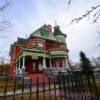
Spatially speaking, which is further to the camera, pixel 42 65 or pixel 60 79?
pixel 42 65

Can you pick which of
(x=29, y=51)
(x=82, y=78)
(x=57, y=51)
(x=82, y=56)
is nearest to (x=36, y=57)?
(x=29, y=51)

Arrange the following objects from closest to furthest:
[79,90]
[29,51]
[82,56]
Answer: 1. [79,90]
2. [29,51]
3. [82,56]

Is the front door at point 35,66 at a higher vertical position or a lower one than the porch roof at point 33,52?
lower

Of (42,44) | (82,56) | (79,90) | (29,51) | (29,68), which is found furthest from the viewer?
(82,56)

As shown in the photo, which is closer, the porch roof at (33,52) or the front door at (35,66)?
the porch roof at (33,52)

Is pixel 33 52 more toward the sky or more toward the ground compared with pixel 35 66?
more toward the sky

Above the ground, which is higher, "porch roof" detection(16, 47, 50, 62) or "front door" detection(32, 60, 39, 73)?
"porch roof" detection(16, 47, 50, 62)

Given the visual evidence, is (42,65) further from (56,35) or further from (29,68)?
(56,35)

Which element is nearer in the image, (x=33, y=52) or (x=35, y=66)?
(x=33, y=52)

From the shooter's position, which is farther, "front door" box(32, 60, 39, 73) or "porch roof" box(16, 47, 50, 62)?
"front door" box(32, 60, 39, 73)

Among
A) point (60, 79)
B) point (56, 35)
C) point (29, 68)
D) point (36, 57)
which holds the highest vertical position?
point (56, 35)

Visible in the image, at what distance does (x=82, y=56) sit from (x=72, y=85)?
85.4 feet

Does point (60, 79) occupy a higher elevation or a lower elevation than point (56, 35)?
lower

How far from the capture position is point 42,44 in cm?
2848
